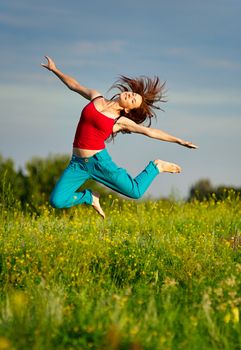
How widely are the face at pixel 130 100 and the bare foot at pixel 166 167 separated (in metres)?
0.84

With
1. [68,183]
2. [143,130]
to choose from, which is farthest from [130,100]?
→ [68,183]

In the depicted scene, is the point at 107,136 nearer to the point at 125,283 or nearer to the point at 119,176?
the point at 119,176

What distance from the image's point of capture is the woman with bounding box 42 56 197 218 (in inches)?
342

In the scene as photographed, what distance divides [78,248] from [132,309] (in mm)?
2386

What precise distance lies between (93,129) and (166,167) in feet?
4.03

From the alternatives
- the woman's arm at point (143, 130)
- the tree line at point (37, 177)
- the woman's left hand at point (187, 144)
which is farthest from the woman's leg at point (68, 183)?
the tree line at point (37, 177)

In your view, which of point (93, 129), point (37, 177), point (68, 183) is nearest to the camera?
point (93, 129)

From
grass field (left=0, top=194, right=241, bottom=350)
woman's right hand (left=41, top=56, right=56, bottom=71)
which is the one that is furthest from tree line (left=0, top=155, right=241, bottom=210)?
woman's right hand (left=41, top=56, right=56, bottom=71)

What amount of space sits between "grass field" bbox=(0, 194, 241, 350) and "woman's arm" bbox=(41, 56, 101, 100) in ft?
5.48

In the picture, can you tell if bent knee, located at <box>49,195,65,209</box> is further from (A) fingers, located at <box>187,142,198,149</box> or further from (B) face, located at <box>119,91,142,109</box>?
(A) fingers, located at <box>187,142,198,149</box>

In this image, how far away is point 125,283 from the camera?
7.27 m

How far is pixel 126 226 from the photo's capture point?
10.2m

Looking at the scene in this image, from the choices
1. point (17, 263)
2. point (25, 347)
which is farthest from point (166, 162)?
point (25, 347)

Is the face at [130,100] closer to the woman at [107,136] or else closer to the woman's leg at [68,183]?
the woman at [107,136]
